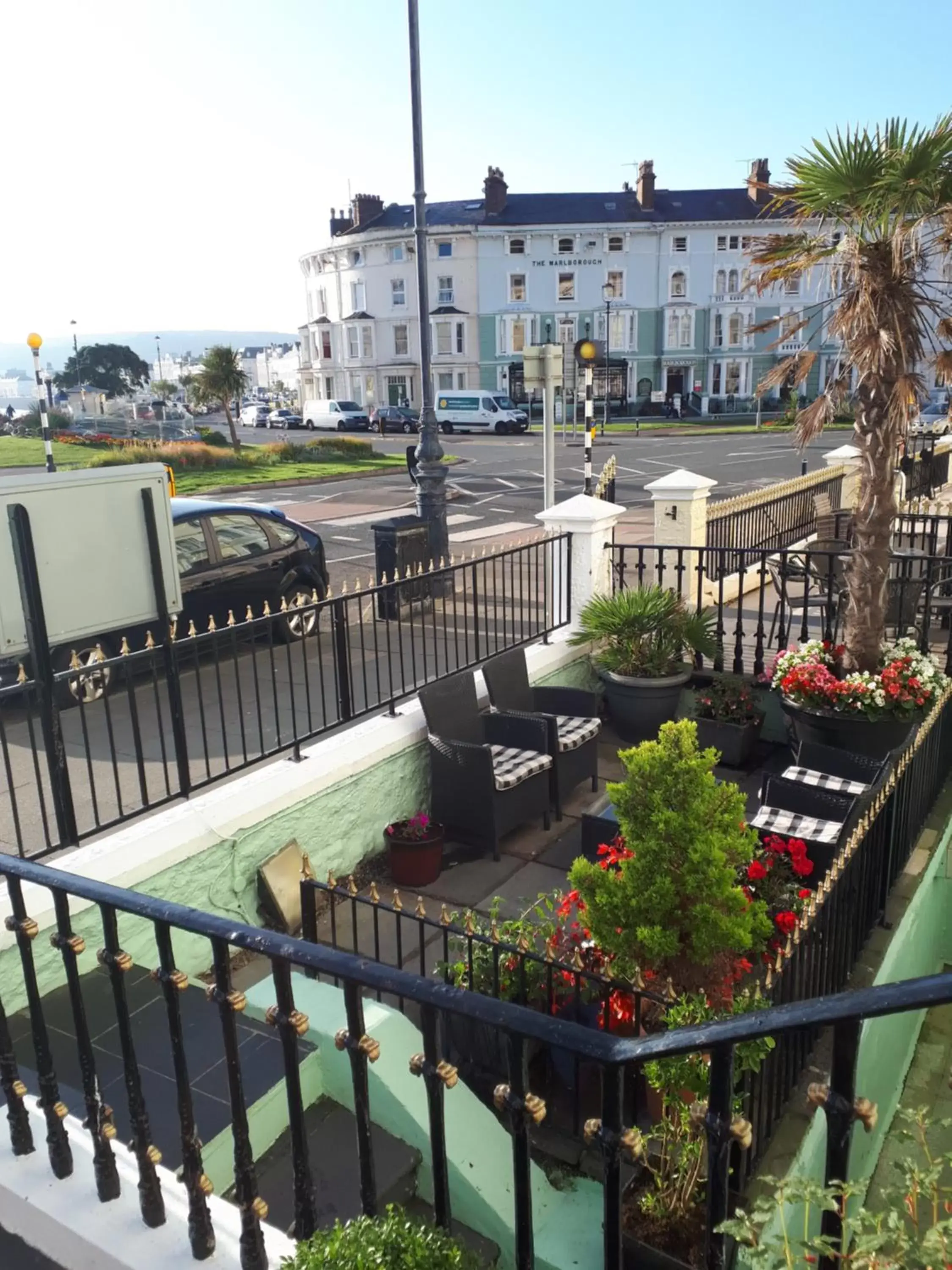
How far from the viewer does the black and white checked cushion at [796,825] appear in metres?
5.39

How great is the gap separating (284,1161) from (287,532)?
319 inches

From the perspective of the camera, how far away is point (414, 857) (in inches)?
237

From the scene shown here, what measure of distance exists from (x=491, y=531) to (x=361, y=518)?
356 centimetres

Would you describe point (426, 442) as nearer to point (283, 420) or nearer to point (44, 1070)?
point (44, 1070)

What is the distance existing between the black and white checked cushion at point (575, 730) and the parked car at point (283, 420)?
177 feet

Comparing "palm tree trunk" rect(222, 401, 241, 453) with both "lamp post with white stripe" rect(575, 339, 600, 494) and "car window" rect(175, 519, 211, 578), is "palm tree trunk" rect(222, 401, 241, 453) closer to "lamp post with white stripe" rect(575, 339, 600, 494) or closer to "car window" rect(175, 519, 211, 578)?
"lamp post with white stripe" rect(575, 339, 600, 494)

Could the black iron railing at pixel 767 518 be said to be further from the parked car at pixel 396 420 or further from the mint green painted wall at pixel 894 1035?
the parked car at pixel 396 420

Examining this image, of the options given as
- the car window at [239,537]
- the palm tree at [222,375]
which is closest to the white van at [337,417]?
the palm tree at [222,375]

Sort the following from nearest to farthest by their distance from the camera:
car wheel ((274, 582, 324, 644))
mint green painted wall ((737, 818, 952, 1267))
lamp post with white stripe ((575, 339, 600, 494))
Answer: mint green painted wall ((737, 818, 952, 1267))
car wheel ((274, 582, 324, 644))
lamp post with white stripe ((575, 339, 600, 494))

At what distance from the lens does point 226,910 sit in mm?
5305

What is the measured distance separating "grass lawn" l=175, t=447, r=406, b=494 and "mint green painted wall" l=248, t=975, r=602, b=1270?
902 inches

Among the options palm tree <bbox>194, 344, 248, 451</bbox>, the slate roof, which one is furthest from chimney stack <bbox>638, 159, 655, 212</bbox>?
palm tree <bbox>194, 344, 248, 451</bbox>

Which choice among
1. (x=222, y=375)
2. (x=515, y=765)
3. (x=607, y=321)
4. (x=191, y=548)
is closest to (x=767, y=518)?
(x=191, y=548)

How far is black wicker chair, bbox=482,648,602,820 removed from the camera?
6.84 m
